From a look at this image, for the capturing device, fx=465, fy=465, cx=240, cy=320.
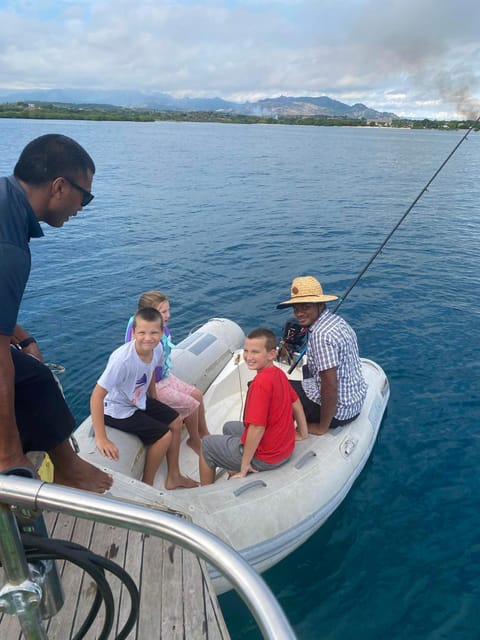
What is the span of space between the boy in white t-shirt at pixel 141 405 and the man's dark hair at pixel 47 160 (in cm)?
157

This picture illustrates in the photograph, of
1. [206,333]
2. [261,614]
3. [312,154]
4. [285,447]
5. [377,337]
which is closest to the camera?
[261,614]

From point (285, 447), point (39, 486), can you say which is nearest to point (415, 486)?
point (285, 447)

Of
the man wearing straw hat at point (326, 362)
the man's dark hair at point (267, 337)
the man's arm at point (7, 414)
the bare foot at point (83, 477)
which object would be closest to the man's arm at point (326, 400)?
the man wearing straw hat at point (326, 362)

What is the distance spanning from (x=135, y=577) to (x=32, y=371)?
1.13 m

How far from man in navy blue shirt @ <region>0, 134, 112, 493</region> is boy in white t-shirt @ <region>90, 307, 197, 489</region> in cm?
95

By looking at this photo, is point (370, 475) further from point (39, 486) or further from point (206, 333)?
point (39, 486)

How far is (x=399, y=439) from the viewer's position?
541cm

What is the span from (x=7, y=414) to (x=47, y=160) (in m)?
1.16

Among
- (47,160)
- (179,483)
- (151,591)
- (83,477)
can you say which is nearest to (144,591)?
(151,591)

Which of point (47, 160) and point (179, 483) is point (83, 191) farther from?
point (179, 483)

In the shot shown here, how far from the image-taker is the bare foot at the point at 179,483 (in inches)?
154

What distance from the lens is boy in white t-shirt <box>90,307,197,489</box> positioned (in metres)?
3.52

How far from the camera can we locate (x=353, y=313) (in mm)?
8828

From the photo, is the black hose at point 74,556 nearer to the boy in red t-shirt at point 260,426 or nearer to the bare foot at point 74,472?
the bare foot at point 74,472
